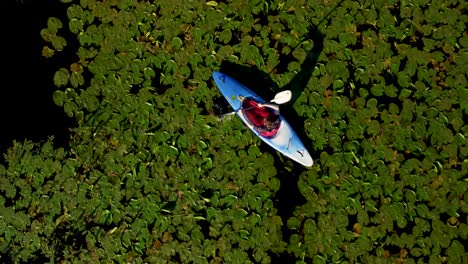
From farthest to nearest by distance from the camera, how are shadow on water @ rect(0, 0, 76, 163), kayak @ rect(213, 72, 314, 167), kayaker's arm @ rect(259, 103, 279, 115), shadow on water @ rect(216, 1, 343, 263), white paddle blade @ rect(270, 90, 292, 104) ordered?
shadow on water @ rect(0, 0, 76, 163), shadow on water @ rect(216, 1, 343, 263), kayak @ rect(213, 72, 314, 167), kayaker's arm @ rect(259, 103, 279, 115), white paddle blade @ rect(270, 90, 292, 104)

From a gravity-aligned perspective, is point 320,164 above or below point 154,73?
below

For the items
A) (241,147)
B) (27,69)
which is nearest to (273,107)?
(241,147)

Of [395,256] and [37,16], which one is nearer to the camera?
[395,256]

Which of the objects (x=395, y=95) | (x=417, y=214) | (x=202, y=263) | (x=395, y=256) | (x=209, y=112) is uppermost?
(x=395, y=95)

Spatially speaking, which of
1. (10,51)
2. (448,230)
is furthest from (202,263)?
(10,51)

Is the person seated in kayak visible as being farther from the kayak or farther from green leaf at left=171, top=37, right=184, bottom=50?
green leaf at left=171, top=37, right=184, bottom=50

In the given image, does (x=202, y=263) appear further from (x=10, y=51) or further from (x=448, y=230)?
→ (x=10, y=51)

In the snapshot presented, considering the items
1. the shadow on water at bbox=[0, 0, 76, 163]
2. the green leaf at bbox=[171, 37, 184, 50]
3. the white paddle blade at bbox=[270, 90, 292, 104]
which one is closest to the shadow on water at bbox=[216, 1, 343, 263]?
the white paddle blade at bbox=[270, 90, 292, 104]

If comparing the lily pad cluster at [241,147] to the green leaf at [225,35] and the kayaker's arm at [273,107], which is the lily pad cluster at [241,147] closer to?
the green leaf at [225,35]
